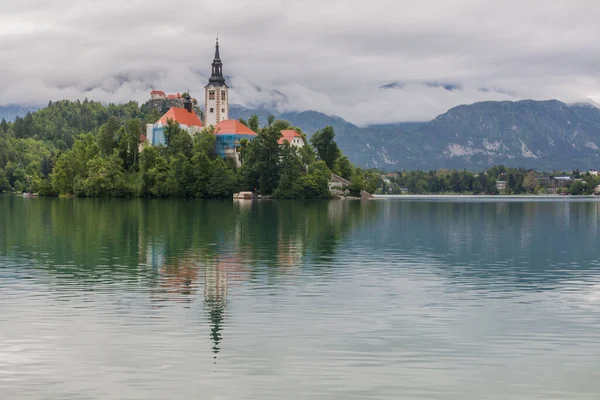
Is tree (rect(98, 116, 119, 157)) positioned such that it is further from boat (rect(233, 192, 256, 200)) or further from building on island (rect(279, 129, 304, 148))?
building on island (rect(279, 129, 304, 148))

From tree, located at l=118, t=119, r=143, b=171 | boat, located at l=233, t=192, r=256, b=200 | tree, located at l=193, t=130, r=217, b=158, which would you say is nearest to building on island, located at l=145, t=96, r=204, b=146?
tree, located at l=118, t=119, r=143, b=171

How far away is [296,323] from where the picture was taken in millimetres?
23594

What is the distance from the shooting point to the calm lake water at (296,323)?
1722 centimetres

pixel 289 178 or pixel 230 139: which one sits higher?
pixel 230 139

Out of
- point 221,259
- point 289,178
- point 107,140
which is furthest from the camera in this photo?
point 107,140

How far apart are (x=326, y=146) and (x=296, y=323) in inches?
6536

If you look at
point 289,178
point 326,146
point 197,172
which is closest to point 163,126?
point 197,172

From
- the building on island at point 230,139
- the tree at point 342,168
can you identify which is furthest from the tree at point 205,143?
the tree at point 342,168

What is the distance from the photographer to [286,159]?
166875 mm

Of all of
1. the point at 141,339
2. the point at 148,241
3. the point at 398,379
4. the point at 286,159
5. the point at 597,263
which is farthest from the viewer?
the point at 286,159

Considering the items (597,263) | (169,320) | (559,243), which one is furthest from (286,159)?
(169,320)

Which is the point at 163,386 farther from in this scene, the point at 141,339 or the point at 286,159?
the point at 286,159

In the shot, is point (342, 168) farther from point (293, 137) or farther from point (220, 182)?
point (220, 182)

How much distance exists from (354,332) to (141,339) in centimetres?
606
